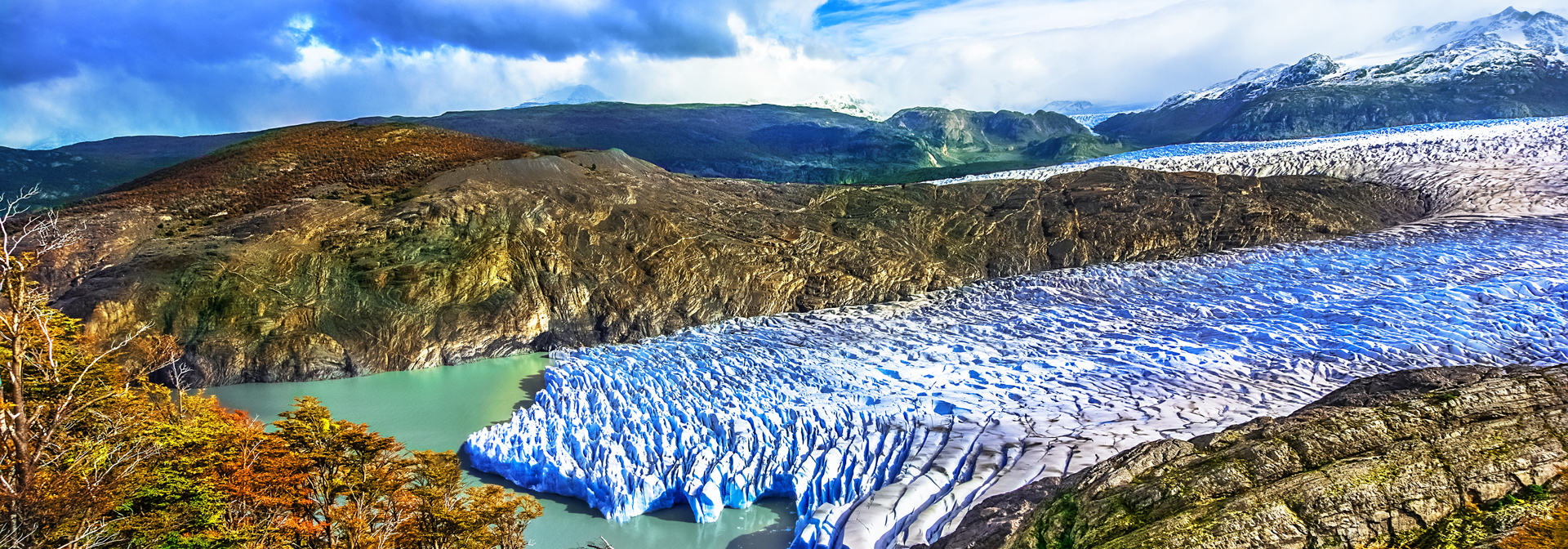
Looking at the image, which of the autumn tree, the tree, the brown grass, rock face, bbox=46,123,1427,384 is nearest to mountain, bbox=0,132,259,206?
the brown grass

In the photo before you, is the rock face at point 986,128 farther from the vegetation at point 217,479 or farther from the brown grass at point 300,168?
the vegetation at point 217,479

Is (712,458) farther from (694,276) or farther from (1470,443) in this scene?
(694,276)

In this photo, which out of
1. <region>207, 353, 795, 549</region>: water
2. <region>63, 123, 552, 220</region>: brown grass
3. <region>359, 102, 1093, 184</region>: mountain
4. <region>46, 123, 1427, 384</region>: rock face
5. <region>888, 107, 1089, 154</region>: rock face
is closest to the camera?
<region>207, 353, 795, 549</region>: water

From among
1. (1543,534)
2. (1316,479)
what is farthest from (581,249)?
(1543,534)

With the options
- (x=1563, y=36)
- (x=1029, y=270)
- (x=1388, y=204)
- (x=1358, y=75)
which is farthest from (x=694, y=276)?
(x=1563, y=36)

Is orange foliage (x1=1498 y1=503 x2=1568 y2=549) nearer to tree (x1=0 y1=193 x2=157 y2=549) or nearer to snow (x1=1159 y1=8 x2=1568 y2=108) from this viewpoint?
tree (x1=0 y1=193 x2=157 y2=549)

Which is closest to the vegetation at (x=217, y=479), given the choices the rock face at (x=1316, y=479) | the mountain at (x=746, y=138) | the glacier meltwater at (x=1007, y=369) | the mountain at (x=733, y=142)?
the glacier meltwater at (x=1007, y=369)
